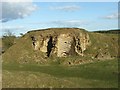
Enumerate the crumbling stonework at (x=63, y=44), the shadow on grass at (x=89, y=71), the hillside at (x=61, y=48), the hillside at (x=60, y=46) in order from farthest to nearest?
the crumbling stonework at (x=63, y=44)
the hillside at (x=60, y=46)
the hillside at (x=61, y=48)
the shadow on grass at (x=89, y=71)

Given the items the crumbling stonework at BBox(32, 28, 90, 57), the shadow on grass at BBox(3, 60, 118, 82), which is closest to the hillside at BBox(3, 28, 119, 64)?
the crumbling stonework at BBox(32, 28, 90, 57)

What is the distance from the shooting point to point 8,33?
153 m

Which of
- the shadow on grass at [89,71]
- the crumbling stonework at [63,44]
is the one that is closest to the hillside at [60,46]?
the crumbling stonework at [63,44]

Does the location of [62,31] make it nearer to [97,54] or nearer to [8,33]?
[97,54]

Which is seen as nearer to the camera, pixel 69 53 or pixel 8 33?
pixel 69 53

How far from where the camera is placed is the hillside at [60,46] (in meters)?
106

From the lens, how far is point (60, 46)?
11000cm

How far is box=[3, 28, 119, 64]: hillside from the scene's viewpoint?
106125mm

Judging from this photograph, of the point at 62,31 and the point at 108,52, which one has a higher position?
the point at 62,31

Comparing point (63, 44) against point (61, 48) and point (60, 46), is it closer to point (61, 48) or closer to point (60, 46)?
point (60, 46)

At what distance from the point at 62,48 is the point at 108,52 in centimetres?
1587

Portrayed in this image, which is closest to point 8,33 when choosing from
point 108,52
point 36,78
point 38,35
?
point 38,35

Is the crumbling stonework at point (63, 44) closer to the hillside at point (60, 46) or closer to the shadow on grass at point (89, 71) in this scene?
the hillside at point (60, 46)

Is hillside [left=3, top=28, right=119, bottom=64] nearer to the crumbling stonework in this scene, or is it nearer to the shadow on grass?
the crumbling stonework
